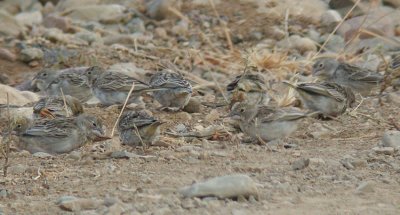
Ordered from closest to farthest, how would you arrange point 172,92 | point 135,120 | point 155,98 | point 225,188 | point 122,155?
1. point 225,188
2. point 122,155
3. point 135,120
4. point 172,92
5. point 155,98

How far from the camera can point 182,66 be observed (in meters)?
17.8

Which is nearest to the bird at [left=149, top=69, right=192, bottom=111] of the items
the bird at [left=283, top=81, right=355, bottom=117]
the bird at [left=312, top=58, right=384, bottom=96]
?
the bird at [left=283, top=81, right=355, bottom=117]

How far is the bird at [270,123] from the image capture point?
11430 mm

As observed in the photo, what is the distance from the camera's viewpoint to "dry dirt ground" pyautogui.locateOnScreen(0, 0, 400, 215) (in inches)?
312

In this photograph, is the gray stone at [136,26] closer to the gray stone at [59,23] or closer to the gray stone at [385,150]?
the gray stone at [59,23]

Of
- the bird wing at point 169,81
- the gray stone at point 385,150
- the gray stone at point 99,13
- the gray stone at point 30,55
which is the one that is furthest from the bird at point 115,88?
the gray stone at point 99,13

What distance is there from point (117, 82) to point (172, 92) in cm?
115

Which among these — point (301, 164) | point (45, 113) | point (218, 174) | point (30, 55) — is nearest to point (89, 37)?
point (30, 55)

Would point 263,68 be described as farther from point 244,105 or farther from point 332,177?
point 332,177

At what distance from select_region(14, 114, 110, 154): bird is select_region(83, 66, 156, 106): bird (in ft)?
7.39

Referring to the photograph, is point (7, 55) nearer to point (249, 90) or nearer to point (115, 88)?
point (115, 88)

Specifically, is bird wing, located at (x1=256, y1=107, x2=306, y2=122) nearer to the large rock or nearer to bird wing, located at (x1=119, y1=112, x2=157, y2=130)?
bird wing, located at (x1=119, y1=112, x2=157, y2=130)

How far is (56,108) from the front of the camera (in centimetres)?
1329

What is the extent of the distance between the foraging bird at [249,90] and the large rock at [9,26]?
7.52 meters
